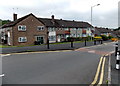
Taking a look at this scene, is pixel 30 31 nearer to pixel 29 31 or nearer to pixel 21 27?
pixel 29 31

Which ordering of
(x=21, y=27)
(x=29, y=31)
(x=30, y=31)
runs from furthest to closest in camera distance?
(x=30, y=31) → (x=29, y=31) → (x=21, y=27)

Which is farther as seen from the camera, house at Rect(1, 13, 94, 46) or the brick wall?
house at Rect(1, 13, 94, 46)

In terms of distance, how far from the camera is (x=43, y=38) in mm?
33812

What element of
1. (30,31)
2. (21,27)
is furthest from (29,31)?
(21,27)

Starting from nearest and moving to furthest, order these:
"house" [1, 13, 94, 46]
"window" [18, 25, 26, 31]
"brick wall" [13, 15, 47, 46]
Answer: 1. "brick wall" [13, 15, 47, 46]
2. "house" [1, 13, 94, 46]
3. "window" [18, 25, 26, 31]

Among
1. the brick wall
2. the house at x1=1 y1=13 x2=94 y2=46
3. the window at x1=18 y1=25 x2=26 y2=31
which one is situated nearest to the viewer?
the brick wall

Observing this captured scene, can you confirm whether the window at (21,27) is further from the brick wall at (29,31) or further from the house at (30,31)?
the brick wall at (29,31)

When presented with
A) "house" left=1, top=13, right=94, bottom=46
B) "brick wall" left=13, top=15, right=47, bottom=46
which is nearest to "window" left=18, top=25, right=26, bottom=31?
"house" left=1, top=13, right=94, bottom=46

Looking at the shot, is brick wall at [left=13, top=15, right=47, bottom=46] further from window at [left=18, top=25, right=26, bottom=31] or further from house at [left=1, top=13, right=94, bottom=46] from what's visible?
window at [left=18, top=25, right=26, bottom=31]

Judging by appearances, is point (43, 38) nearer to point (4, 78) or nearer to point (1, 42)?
point (1, 42)

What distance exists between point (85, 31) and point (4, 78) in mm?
47535

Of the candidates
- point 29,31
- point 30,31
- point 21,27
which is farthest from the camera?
point 30,31

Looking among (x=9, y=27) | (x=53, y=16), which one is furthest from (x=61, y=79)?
(x=53, y=16)

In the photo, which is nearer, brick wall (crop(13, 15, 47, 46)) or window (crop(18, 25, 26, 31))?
brick wall (crop(13, 15, 47, 46))
